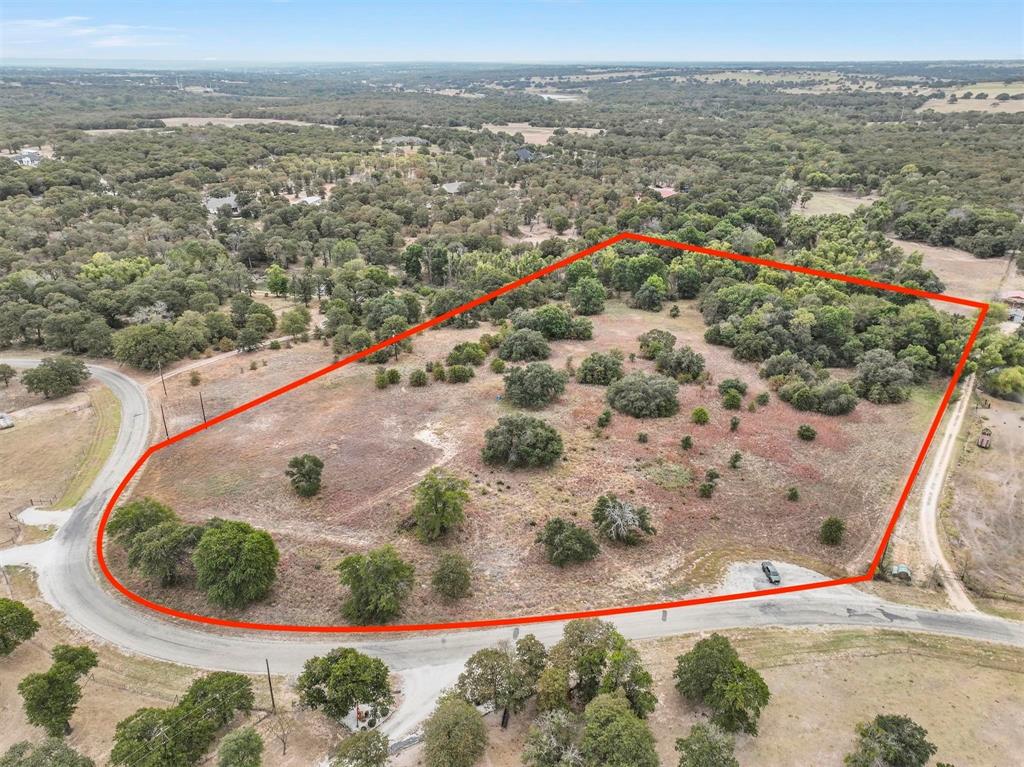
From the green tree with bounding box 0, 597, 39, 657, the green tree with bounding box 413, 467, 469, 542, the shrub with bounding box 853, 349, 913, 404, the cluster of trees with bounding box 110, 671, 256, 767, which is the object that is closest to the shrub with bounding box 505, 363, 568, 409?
the green tree with bounding box 413, 467, 469, 542

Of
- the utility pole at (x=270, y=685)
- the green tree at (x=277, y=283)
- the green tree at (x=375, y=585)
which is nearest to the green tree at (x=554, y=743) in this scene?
the green tree at (x=375, y=585)

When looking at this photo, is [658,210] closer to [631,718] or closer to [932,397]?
[932,397]

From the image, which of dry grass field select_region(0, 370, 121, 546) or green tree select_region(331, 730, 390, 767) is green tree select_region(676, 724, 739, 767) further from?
dry grass field select_region(0, 370, 121, 546)

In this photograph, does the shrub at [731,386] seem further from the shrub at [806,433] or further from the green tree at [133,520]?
the green tree at [133,520]

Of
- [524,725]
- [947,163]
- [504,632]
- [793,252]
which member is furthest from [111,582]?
[947,163]

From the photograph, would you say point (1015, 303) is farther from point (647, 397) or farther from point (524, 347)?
point (524, 347)
